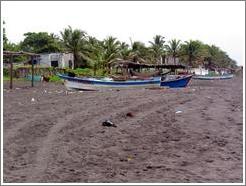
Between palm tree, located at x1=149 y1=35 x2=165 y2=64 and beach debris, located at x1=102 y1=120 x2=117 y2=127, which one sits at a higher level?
palm tree, located at x1=149 y1=35 x2=165 y2=64

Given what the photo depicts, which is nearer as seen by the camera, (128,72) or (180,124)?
(180,124)

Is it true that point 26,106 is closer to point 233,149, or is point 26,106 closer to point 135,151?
point 135,151

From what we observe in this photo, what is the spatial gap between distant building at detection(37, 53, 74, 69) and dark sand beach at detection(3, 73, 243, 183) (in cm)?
3683

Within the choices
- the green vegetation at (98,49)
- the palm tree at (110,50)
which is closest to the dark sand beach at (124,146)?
the green vegetation at (98,49)

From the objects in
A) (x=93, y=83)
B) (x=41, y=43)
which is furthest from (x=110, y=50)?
(x=93, y=83)

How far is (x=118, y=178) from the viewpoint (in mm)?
5375

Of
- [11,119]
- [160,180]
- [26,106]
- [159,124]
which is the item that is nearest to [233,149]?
[160,180]

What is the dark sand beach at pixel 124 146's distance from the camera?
5.54 metres

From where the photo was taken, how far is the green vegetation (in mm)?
44188

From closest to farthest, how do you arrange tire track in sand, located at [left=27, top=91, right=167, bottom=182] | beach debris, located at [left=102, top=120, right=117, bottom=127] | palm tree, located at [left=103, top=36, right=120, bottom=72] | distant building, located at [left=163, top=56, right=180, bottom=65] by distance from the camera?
tire track in sand, located at [left=27, top=91, right=167, bottom=182] < beach debris, located at [left=102, top=120, right=117, bottom=127] < palm tree, located at [left=103, top=36, right=120, bottom=72] < distant building, located at [left=163, top=56, right=180, bottom=65]

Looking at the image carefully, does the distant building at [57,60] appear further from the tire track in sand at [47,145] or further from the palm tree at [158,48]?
the tire track in sand at [47,145]

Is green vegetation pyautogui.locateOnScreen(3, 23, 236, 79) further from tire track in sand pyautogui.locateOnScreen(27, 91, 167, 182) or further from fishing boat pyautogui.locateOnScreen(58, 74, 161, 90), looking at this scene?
tire track in sand pyautogui.locateOnScreen(27, 91, 167, 182)

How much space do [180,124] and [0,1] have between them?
15.7 ft

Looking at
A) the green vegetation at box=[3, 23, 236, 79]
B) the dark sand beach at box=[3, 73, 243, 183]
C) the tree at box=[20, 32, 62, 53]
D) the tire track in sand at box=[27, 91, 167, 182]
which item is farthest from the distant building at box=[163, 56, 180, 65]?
the dark sand beach at box=[3, 73, 243, 183]
